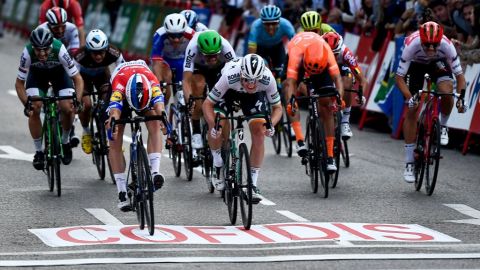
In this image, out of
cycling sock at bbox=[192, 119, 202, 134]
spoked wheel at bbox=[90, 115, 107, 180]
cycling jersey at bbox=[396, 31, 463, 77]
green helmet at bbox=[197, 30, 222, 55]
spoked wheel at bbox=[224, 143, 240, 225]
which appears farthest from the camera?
spoked wheel at bbox=[90, 115, 107, 180]

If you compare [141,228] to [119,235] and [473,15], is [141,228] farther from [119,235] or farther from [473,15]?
[473,15]

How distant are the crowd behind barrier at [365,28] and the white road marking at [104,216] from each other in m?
6.76

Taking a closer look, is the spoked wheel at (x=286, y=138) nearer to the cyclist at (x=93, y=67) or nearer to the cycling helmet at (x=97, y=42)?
the cyclist at (x=93, y=67)

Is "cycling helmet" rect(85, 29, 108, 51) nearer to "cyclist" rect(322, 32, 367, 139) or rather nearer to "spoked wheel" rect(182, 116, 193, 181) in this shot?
"spoked wheel" rect(182, 116, 193, 181)

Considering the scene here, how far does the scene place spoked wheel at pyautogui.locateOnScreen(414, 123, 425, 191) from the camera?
49.9 feet

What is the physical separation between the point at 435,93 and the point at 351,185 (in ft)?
5.41

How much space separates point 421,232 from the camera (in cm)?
1274

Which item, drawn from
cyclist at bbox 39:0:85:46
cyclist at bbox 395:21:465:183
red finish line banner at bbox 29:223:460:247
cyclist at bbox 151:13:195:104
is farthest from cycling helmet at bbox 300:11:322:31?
cyclist at bbox 39:0:85:46

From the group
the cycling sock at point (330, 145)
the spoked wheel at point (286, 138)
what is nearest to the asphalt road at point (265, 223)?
the spoked wheel at point (286, 138)

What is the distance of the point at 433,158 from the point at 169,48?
4171 millimetres

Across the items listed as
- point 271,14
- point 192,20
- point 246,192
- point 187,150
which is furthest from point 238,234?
point 271,14

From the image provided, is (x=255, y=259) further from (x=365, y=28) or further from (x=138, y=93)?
(x=365, y=28)

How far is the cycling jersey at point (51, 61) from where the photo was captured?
15289 mm

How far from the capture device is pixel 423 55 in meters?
15.3
